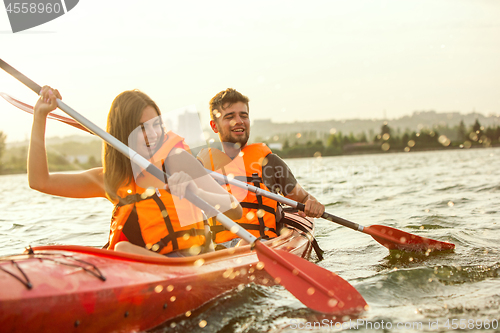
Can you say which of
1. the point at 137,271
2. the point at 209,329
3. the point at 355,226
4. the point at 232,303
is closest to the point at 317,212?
the point at 355,226

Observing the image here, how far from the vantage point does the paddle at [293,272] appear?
252 centimetres

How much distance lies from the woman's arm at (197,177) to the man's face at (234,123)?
135cm

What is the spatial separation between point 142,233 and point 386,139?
7205 cm

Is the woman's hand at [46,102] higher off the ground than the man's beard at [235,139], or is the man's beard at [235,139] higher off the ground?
the woman's hand at [46,102]

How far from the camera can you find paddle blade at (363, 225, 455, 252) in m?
4.42

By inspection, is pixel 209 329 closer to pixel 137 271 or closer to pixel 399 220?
pixel 137 271

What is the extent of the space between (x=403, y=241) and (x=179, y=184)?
3139mm

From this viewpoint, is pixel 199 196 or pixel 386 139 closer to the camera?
pixel 199 196

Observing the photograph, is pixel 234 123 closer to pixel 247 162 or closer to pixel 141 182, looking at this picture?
pixel 247 162

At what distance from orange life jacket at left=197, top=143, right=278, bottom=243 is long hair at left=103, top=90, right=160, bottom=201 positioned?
1.34m

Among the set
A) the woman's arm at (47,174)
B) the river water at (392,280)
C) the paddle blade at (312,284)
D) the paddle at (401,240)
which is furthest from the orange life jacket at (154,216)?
the paddle at (401,240)

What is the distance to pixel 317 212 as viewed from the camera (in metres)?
3.91

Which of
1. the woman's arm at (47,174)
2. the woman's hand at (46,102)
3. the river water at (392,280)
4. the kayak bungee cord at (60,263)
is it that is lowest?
the river water at (392,280)

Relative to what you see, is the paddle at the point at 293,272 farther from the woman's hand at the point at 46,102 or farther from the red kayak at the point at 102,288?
the red kayak at the point at 102,288
